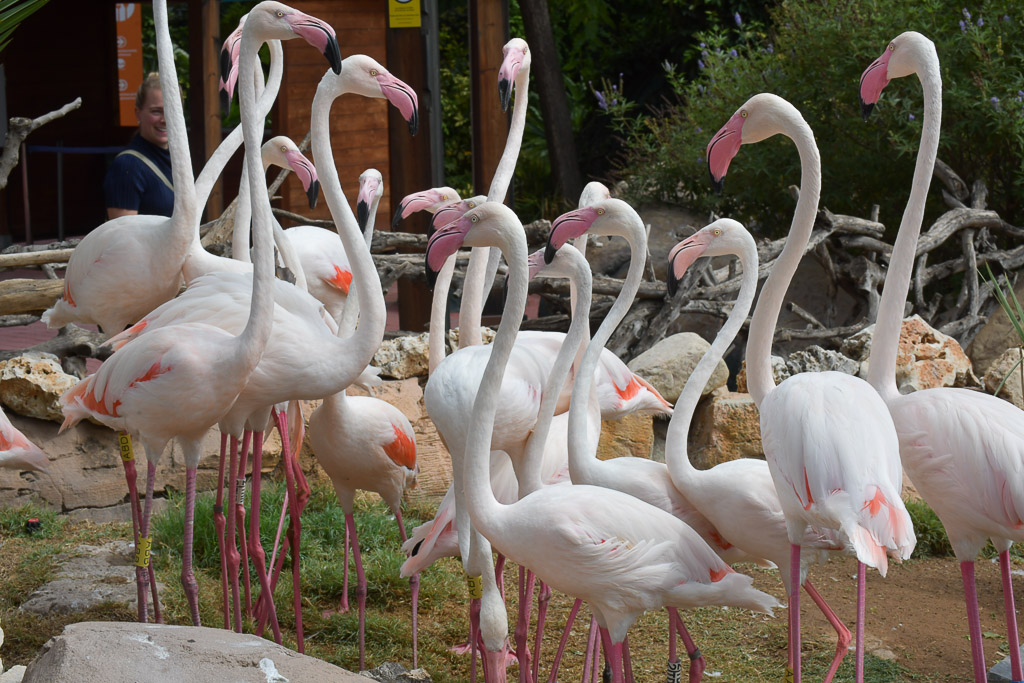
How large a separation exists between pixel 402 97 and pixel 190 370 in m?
1.17

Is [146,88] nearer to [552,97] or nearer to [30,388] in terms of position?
[30,388]

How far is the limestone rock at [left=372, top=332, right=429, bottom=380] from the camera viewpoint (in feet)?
18.0

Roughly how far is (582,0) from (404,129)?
224 inches

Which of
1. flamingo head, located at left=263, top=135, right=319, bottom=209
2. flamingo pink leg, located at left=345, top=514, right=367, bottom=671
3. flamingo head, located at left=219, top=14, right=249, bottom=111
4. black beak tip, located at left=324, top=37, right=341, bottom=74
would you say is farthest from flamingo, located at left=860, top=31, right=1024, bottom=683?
flamingo head, located at left=219, top=14, right=249, bottom=111

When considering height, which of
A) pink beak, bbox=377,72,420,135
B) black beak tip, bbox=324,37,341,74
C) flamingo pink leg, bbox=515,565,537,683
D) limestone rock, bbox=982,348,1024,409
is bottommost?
flamingo pink leg, bbox=515,565,537,683

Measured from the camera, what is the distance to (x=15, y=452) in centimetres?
356

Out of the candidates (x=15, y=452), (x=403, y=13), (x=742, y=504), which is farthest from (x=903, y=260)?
(x=403, y=13)

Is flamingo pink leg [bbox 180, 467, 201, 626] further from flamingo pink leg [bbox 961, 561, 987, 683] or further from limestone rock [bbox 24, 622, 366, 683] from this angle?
flamingo pink leg [bbox 961, 561, 987, 683]

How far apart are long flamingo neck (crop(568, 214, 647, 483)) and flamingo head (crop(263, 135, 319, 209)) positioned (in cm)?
147

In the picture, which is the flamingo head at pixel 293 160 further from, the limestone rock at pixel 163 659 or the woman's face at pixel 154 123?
the limestone rock at pixel 163 659

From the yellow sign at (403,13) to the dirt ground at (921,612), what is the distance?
435 centimetres

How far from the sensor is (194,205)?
3.96 meters

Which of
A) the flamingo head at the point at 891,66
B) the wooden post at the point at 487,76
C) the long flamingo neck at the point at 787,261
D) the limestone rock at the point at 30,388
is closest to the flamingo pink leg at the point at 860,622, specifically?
the long flamingo neck at the point at 787,261

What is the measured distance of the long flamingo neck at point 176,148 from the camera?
3.92 meters
